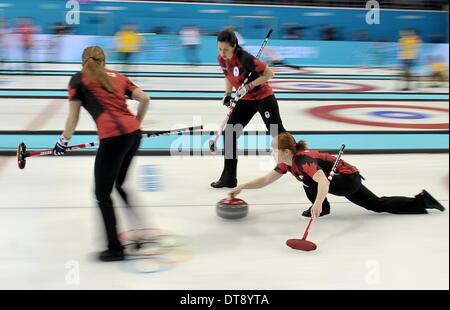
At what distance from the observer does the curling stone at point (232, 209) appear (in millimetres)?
3883

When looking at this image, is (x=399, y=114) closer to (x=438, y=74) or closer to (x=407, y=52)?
(x=407, y=52)

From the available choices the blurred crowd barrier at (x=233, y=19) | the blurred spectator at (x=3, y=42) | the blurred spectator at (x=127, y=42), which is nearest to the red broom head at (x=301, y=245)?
the blurred spectator at (x=127, y=42)

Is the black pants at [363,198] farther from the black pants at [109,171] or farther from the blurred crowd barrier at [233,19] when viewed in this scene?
the blurred crowd barrier at [233,19]

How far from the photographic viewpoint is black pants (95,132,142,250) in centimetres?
304

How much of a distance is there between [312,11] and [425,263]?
18.2 metres

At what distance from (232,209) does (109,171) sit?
1.20 m

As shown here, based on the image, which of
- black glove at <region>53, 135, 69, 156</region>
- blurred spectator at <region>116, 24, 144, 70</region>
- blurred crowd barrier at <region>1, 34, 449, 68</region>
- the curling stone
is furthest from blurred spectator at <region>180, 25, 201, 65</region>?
black glove at <region>53, 135, 69, 156</region>

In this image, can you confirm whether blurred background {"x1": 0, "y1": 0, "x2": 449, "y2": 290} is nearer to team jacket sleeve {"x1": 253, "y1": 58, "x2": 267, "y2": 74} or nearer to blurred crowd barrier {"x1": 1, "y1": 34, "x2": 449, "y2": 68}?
blurred crowd barrier {"x1": 1, "y1": 34, "x2": 449, "y2": 68}

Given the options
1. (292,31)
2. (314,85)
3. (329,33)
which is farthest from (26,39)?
(329,33)

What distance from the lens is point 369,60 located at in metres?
18.4
